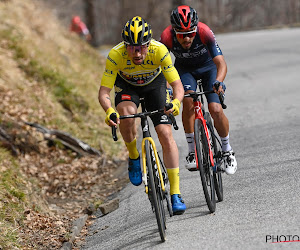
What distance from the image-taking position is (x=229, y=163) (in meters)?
6.95

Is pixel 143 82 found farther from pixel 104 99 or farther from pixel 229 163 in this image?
pixel 229 163

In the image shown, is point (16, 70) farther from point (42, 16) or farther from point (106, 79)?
point (106, 79)

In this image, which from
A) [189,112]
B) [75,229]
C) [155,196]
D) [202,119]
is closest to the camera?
[155,196]

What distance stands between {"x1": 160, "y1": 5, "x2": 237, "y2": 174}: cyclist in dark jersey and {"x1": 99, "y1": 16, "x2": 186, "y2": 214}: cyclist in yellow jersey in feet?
1.84

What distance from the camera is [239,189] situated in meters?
7.31

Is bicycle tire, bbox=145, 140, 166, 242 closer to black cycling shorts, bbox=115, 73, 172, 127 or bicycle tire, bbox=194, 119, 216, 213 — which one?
bicycle tire, bbox=194, 119, 216, 213

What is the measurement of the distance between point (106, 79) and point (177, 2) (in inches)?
791

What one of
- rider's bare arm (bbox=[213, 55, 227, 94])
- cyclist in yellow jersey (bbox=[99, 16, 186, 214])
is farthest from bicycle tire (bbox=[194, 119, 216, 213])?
rider's bare arm (bbox=[213, 55, 227, 94])

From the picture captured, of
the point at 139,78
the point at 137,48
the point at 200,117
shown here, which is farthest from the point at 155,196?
the point at 137,48

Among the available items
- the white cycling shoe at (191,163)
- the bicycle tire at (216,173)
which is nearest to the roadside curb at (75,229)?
the white cycling shoe at (191,163)

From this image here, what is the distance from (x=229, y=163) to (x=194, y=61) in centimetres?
139

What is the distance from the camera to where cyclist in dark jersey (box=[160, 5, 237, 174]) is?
264 inches

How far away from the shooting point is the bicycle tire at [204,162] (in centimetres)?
621

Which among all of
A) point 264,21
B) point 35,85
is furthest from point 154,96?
point 264,21
